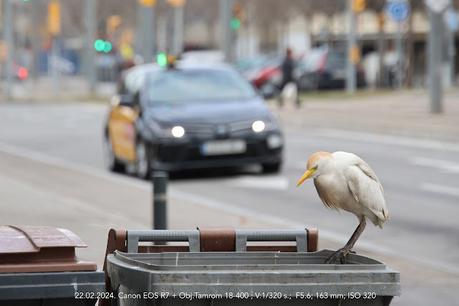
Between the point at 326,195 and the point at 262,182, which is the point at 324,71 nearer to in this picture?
the point at 262,182

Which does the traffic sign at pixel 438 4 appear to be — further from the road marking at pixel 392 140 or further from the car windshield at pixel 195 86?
the car windshield at pixel 195 86

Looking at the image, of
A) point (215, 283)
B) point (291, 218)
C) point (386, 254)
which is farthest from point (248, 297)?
point (291, 218)

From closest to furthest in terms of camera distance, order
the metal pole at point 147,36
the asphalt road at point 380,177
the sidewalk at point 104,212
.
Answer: the sidewalk at point 104,212 → the asphalt road at point 380,177 → the metal pole at point 147,36

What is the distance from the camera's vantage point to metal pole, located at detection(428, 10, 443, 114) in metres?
29.5

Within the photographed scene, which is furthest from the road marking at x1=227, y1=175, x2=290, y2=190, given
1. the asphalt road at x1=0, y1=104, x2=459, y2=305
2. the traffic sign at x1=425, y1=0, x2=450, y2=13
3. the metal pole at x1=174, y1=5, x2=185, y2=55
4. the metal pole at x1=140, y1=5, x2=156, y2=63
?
the metal pole at x1=174, y1=5, x2=185, y2=55

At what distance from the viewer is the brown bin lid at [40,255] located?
4.14 meters

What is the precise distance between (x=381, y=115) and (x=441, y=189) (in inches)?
575

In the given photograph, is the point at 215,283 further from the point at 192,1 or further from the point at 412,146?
the point at 192,1

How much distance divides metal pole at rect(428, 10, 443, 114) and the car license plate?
12773mm

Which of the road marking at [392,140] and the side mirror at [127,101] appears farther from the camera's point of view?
the road marking at [392,140]

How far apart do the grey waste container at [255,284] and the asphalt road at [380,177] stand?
3366mm

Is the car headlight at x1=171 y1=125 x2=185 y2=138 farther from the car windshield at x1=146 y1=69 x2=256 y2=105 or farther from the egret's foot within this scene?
the egret's foot

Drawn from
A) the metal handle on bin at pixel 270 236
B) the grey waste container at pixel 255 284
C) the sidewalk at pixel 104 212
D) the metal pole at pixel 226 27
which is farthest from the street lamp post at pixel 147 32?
the grey waste container at pixel 255 284

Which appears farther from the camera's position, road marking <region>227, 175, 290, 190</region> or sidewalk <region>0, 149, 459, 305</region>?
road marking <region>227, 175, 290, 190</region>
